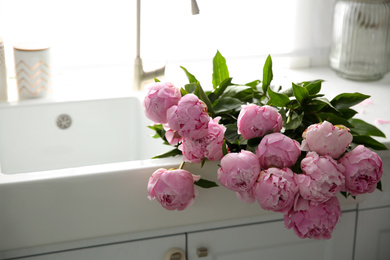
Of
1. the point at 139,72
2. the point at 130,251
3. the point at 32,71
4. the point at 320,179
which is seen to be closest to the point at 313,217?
the point at 320,179

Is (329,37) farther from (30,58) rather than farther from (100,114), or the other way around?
(30,58)

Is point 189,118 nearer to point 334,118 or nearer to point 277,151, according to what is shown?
point 277,151

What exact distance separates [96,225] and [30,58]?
53 cm

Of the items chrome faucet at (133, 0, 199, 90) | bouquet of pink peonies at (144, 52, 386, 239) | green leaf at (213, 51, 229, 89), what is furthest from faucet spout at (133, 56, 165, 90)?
bouquet of pink peonies at (144, 52, 386, 239)

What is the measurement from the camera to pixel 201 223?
1.15 metres

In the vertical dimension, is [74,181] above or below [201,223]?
above

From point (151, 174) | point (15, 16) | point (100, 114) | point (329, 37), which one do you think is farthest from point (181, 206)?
point (329, 37)

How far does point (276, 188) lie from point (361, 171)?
0.47 feet

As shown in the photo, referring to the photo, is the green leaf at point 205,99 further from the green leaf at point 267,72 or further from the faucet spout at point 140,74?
the faucet spout at point 140,74

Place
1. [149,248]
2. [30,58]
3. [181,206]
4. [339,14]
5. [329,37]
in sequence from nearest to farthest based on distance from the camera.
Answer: [181,206] → [149,248] → [30,58] → [339,14] → [329,37]

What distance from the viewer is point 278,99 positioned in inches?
40.9

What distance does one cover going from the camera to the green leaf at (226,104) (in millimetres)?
1063

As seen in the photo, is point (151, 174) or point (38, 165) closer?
point (151, 174)

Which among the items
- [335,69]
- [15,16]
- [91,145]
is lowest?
[91,145]
